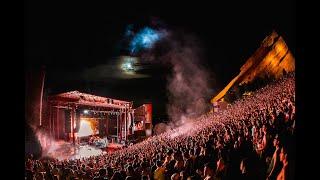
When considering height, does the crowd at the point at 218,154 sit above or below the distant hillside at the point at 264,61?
below

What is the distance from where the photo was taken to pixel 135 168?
10.7 ft

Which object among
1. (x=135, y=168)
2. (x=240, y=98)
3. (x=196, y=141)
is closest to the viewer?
(x=135, y=168)

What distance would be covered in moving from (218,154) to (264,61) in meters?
1.22

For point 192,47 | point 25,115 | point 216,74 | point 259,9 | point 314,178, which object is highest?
point 259,9

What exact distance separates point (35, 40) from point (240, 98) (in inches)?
92.2

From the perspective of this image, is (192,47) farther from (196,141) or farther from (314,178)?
(314,178)

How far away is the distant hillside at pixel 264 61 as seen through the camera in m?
3.68

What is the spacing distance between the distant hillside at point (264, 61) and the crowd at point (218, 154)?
0.76ft

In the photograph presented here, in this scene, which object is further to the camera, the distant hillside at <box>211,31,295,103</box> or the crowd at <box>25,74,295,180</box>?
the distant hillside at <box>211,31,295,103</box>

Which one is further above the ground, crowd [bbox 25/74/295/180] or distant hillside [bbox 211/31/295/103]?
distant hillside [bbox 211/31/295/103]

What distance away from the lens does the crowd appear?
3234 millimetres

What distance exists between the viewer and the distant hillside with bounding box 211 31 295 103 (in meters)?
3.68

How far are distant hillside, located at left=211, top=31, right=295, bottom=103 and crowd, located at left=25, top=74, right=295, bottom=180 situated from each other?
231mm

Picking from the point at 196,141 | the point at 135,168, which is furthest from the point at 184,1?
the point at 135,168
